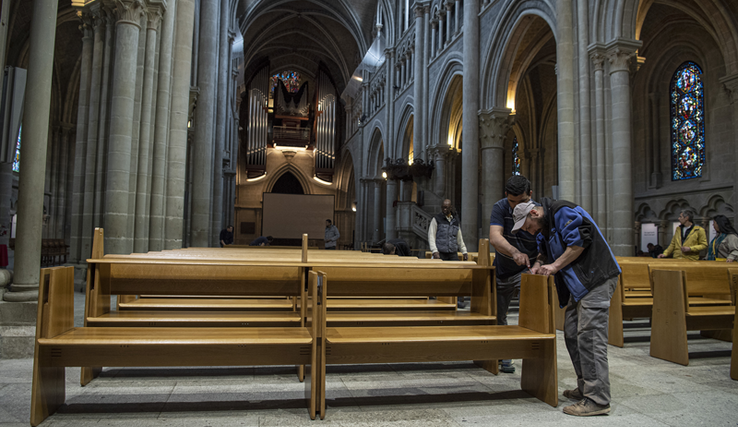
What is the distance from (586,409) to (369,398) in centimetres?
121

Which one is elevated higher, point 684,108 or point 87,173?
point 684,108

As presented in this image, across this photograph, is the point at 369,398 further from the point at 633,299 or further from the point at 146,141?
the point at 146,141

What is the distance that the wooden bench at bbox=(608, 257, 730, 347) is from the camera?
4.50 metres

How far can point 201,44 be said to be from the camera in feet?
38.7

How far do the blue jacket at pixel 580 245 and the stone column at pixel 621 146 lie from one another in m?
6.14

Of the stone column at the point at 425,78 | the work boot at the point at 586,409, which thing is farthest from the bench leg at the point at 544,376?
the stone column at the point at 425,78

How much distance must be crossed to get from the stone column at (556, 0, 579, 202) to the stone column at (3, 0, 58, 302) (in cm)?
810

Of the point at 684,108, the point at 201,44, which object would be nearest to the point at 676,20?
the point at 684,108

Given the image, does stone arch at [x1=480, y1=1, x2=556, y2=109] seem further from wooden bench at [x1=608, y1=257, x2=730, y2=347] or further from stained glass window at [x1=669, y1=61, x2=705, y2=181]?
wooden bench at [x1=608, y1=257, x2=730, y2=347]

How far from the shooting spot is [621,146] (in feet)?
27.6

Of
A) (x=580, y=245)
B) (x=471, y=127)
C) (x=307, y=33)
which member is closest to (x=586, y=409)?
(x=580, y=245)

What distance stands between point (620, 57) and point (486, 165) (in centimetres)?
517

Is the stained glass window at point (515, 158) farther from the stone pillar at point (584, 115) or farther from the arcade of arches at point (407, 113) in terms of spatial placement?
the stone pillar at point (584, 115)

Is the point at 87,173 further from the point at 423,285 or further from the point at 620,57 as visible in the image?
the point at 620,57
